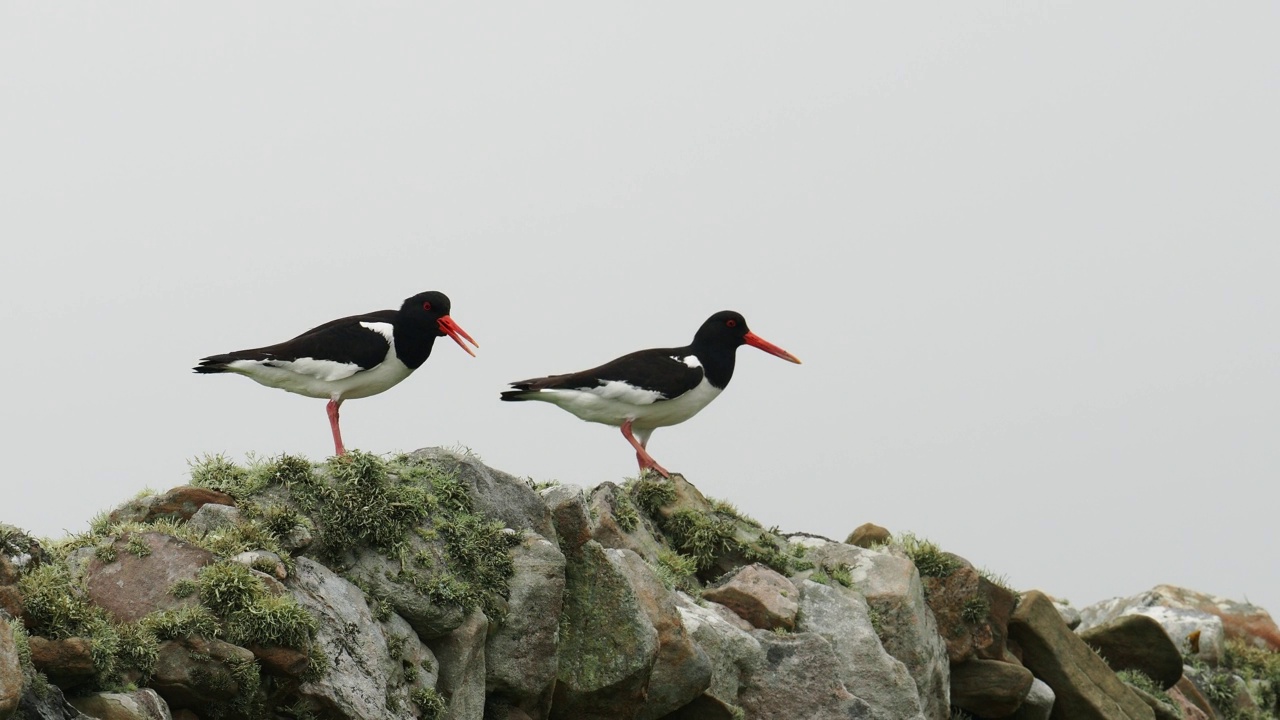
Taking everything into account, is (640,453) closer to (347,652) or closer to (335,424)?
(335,424)

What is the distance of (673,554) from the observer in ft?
42.7

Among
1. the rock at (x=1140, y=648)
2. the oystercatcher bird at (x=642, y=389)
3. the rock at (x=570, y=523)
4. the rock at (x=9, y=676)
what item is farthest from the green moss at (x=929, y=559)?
the rock at (x=9, y=676)

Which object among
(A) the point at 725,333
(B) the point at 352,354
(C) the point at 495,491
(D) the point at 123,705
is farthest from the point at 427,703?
(A) the point at 725,333

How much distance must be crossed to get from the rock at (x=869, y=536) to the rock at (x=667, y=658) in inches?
186

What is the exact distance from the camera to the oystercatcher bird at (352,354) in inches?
560

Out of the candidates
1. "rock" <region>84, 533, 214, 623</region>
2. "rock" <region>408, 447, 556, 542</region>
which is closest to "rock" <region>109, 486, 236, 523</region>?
"rock" <region>84, 533, 214, 623</region>

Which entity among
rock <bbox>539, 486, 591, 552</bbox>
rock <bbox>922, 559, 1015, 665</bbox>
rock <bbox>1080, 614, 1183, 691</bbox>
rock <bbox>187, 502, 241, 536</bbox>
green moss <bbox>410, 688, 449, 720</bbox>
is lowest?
rock <bbox>1080, 614, 1183, 691</bbox>

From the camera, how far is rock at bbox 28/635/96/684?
746 cm

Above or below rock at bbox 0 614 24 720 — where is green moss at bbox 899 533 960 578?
below

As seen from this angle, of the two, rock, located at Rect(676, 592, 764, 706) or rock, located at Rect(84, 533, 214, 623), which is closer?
rock, located at Rect(84, 533, 214, 623)

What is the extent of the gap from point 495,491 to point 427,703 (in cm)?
195

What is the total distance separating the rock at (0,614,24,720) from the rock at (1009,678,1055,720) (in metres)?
11.3

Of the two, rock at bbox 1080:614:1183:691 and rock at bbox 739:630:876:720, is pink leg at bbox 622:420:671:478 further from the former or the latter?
rock at bbox 1080:614:1183:691

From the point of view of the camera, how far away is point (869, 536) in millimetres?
15430
